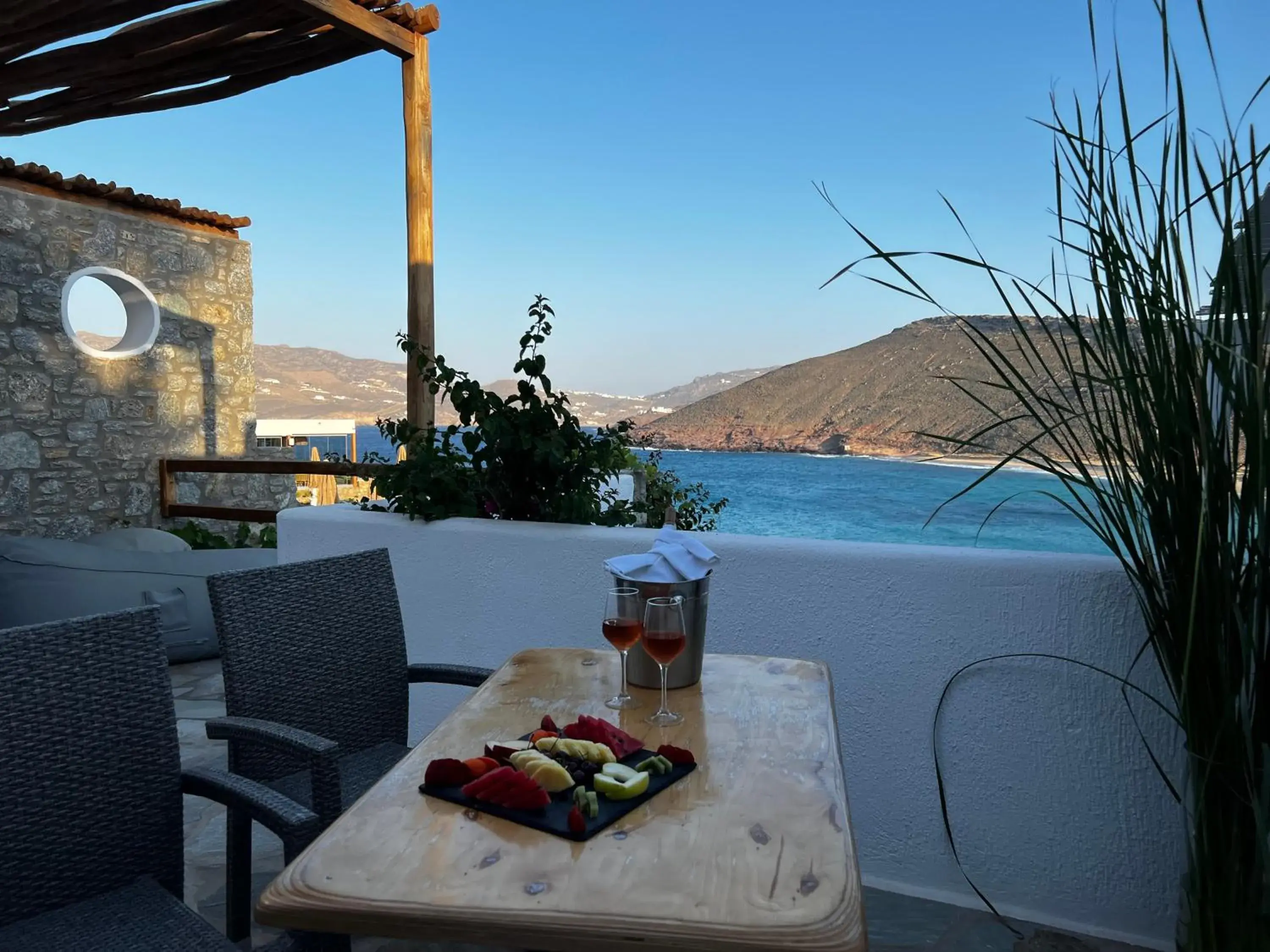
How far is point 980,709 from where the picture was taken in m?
2.04

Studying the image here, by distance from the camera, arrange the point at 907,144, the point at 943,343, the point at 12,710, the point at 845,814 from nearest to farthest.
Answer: the point at 845,814, the point at 12,710, the point at 943,343, the point at 907,144

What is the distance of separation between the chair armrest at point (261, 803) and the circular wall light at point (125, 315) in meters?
4.88

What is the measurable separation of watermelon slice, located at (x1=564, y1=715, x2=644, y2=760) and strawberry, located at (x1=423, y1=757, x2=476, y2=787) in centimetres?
17

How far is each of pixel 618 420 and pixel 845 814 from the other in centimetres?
227

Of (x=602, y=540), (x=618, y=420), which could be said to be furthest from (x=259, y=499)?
(x=602, y=540)

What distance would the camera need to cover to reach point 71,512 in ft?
17.6

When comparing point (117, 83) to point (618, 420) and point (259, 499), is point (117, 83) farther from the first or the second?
point (259, 499)

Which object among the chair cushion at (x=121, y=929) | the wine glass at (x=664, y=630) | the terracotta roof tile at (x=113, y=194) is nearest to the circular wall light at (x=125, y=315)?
the terracotta roof tile at (x=113, y=194)

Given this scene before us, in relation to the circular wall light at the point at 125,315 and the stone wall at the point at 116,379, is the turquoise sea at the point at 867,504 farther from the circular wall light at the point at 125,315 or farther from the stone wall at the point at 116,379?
the circular wall light at the point at 125,315

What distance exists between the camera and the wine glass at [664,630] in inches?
53.8

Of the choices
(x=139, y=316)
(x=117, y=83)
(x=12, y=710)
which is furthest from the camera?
(x=139, y=316)

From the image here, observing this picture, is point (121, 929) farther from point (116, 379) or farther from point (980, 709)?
point (116, 379)

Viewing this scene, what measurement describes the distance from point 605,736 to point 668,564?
1.30ft

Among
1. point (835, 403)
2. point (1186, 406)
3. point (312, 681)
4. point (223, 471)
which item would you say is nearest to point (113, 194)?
point (223, 471)
